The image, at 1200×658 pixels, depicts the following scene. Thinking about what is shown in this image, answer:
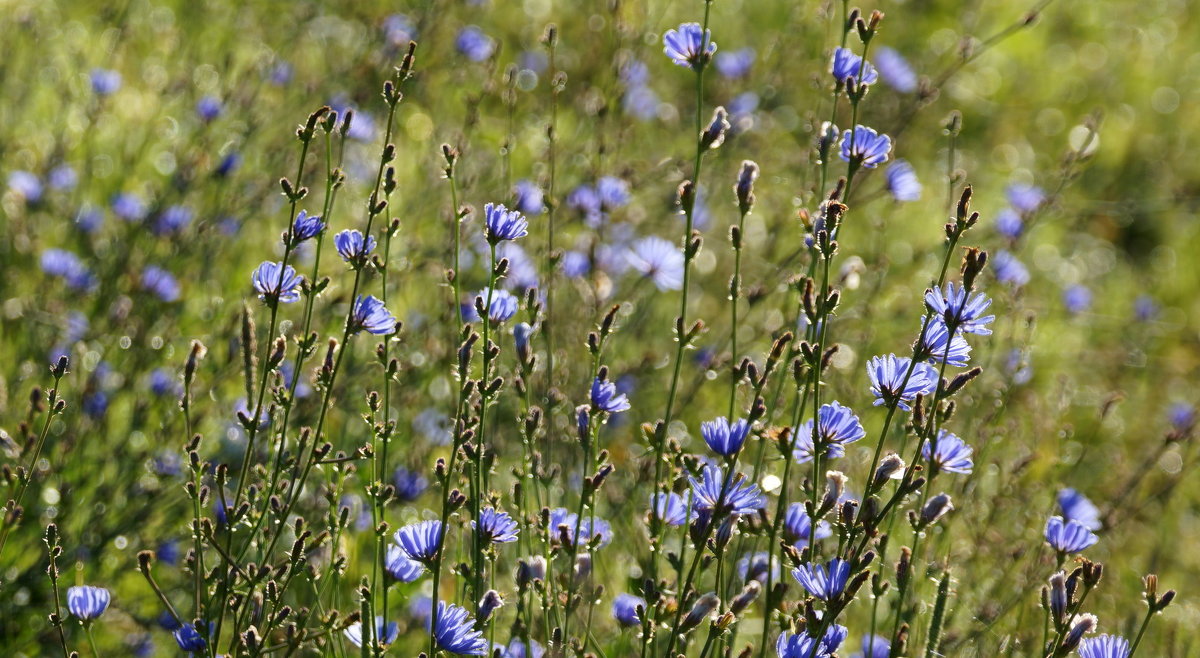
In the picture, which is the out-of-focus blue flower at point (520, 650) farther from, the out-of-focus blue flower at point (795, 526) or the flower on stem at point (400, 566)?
the out-of-focus blue flower at point (795, 526)

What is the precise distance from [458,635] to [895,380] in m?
0.77

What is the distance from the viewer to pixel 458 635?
1778 millimetres

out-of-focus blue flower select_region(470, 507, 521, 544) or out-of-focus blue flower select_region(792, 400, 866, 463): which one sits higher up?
out-of-focus blue flower select_region(792, 400, 866, 463)

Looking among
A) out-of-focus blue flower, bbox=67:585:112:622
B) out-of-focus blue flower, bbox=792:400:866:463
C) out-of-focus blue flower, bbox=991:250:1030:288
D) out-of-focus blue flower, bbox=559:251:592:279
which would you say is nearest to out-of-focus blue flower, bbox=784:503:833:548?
out-of-focus blue flower, bbox=792:400:866:463

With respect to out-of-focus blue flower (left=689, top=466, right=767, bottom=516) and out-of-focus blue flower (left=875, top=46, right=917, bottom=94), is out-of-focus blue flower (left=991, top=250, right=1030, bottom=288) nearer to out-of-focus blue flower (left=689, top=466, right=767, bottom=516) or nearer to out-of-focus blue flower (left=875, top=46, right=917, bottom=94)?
out-of-focus blue flower (left=875, top=46, right=917, bottom=94)

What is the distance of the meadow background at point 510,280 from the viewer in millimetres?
2787

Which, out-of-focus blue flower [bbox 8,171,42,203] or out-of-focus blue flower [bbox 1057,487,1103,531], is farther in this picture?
out-of-focus blue flower [bbox 8,171,42,203]

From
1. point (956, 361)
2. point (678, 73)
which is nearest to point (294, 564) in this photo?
point (956, 361)

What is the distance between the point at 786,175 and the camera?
484 cm

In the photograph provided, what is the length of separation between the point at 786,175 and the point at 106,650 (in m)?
3.20

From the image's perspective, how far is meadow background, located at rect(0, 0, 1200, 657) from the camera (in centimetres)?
279

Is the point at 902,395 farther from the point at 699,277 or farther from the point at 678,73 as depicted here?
the point at 678,73

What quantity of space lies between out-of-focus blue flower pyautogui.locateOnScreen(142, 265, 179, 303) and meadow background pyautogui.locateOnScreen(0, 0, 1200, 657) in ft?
0.04

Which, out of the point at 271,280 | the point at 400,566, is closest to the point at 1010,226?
the point at 400,566
